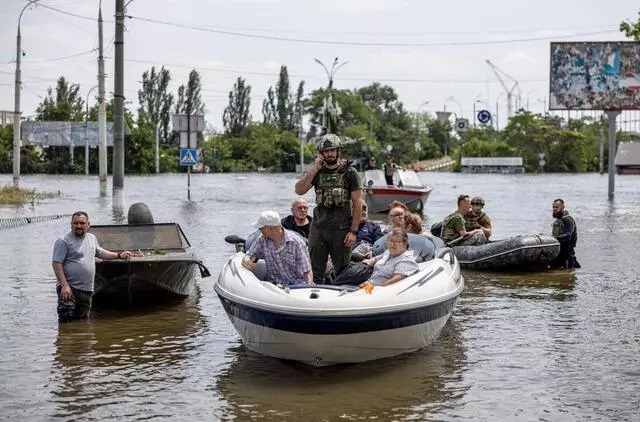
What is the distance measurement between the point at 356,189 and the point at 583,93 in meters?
40.0

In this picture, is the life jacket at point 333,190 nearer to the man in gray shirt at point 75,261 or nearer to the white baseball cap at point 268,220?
the white baseball cap at point 268,220

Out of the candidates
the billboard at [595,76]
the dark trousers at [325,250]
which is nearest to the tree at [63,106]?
the billboard at [595,76]

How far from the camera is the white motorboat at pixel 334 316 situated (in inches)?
374

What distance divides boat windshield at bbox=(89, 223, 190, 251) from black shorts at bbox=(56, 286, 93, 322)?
1.52 meters

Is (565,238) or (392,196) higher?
(565,238)

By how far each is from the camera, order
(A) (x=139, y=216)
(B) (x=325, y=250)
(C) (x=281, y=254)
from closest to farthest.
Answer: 1. (C) (x=281, y=254)
2. (B) (x=325, y=250)
3. (A) (x=139, y=216)

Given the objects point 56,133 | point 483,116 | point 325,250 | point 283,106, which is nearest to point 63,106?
point 56,133

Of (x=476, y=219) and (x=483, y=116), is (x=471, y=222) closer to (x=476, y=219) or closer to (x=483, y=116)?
(x=476, y=219)

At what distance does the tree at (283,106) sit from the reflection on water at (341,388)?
152960 millimetres

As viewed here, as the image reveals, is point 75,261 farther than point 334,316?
Yes

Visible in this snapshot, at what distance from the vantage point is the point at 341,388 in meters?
9.62

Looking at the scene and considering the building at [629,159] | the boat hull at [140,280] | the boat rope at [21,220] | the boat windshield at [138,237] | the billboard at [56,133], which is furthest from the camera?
the building at [629,159]

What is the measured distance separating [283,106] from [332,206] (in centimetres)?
15547

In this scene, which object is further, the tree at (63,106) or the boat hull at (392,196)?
the tree at (63,106)
